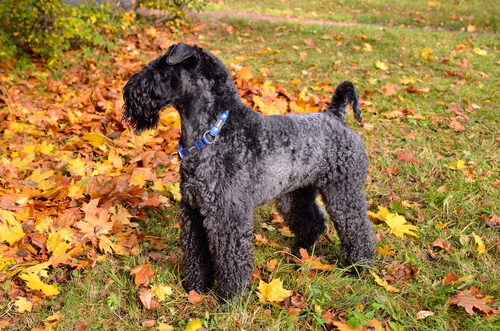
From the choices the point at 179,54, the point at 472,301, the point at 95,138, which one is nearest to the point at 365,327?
the point at 472,301

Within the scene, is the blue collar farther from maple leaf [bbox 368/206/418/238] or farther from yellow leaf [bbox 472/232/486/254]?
yellow leaf [bbox 472/232/486/254]

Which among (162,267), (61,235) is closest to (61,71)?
(61,235)

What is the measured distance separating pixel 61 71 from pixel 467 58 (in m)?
8.24

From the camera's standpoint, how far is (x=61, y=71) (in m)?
6.85

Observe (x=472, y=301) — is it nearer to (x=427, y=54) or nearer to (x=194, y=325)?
(x=194, y=325)

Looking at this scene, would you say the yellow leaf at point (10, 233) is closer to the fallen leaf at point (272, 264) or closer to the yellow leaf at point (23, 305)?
the yellow leaf at point (23, 305)

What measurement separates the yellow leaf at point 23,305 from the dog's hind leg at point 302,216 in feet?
7.25

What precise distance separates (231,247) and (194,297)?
58 cm

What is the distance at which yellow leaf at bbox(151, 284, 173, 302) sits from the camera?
2.90m

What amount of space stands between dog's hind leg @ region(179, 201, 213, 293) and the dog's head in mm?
816

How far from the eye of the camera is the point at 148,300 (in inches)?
111

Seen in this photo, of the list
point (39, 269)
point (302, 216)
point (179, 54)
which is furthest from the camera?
point (302, 216)

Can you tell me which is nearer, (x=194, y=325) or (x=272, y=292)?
(x=194, y=325)

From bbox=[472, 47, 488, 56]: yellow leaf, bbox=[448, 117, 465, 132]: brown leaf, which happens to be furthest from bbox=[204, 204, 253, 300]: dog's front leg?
bbox=[472, 47, 488, 56]: yellow leaf
